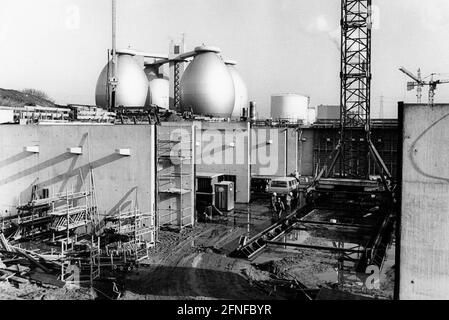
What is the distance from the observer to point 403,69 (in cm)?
6112

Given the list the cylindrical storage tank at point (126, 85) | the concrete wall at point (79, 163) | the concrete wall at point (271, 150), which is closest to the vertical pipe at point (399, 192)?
the concrete wall at point (79, 163)

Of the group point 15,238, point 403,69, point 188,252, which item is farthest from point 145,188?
point 403,69

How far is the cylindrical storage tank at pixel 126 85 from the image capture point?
4141 cm

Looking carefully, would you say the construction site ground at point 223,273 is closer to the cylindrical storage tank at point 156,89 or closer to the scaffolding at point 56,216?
the scaffolding at point 56,216

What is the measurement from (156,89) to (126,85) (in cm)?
506

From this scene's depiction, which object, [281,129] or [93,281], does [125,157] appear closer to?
[93,281]

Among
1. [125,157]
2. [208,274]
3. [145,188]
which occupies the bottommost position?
[208,274]

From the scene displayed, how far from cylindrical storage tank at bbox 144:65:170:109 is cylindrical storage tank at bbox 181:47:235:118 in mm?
5247

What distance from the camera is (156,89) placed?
152 ft

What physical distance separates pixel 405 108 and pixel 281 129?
2288cm

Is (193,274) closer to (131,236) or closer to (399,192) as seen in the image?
(131,236)

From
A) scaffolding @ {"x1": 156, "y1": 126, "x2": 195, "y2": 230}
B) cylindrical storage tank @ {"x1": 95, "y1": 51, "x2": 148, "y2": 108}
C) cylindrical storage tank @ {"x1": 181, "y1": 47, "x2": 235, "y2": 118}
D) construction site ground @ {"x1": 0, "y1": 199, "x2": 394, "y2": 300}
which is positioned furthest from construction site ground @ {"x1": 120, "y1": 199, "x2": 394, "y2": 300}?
cylindrical storage tank @ {"x1": 95, "y1": 51, "x2": 148, "y2": 108}
